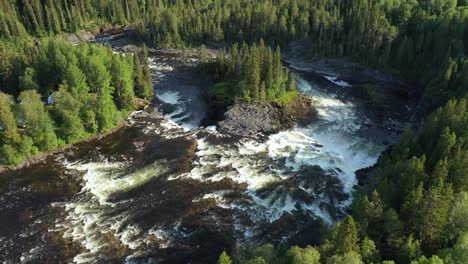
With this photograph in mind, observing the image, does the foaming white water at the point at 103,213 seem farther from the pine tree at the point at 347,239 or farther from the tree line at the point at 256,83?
the tree line at the point at 256,83

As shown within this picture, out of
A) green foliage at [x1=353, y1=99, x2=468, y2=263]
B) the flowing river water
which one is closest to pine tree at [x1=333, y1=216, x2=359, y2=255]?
green foliage at [x1=353, y1=99, x2=468, y2=263]

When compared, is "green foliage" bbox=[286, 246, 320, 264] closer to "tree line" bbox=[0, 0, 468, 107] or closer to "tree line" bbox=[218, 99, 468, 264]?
"tree line" bbox=[218, 99, 468, 264]

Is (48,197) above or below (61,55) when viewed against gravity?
below

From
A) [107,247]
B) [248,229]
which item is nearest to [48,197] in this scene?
[107,247]

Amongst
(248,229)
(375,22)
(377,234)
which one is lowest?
(248,229)

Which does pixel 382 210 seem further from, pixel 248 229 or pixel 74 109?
pixel 74 109

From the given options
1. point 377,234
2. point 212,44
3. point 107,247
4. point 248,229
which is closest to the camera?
point 377,234

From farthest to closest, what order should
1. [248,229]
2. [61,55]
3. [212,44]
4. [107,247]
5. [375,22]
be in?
[212,44]
[375,22]
[61,55]
[248,229]
[107,247]
